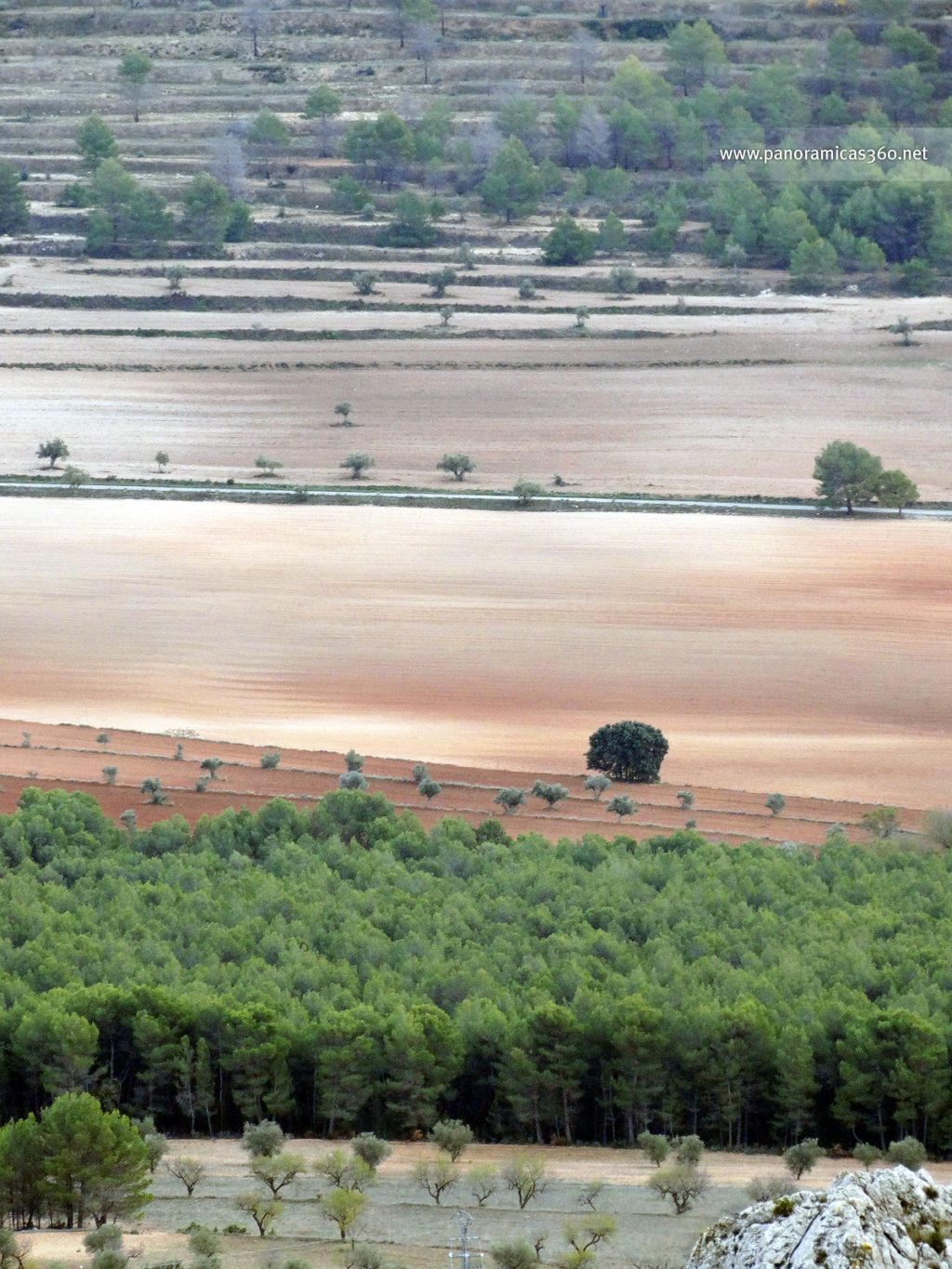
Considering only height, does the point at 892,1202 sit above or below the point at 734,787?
below

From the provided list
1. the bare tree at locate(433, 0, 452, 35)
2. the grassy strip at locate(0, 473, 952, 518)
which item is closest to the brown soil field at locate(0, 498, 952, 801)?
the grassy strip at locate(0, 473, 952, 518)

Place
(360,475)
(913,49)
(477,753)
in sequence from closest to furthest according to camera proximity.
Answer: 1. (477,753)
2. (360,475)
3. (913,49)

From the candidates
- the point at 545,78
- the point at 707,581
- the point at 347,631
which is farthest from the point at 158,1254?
the point at 545,78

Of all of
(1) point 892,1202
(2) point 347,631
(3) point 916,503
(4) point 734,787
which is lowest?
(1) point 892,1202

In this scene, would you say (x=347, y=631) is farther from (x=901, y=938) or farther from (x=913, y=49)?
(x=913, y=49)

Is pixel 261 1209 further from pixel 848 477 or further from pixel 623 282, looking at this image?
pixel 623 282

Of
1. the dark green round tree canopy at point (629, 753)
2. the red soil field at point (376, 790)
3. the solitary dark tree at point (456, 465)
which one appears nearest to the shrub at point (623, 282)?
the solitary dark tree at point (456, 465)
